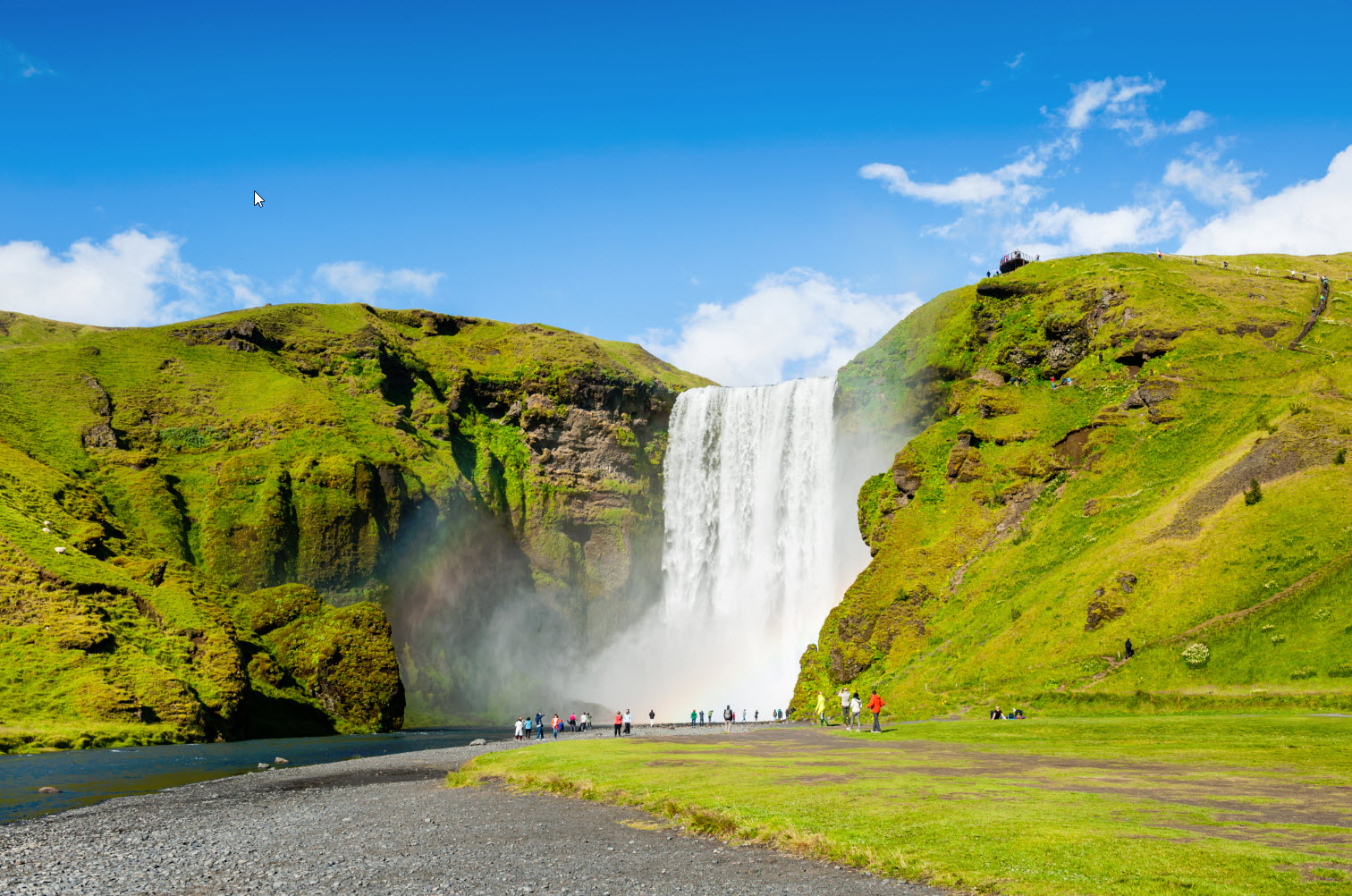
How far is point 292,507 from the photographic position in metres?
99.1

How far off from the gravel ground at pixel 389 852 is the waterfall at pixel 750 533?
66592 mm

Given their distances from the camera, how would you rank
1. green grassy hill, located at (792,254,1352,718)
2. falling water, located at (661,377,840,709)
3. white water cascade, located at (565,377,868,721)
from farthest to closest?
falling water, located at (661,377,840,709) < white water cascade, located at (565,377,868,721) < green grassy hill, located at (792,254,1352,718)

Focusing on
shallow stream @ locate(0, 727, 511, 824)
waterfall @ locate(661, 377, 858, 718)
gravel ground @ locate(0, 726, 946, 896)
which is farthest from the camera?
waterfall @ locate(661, 377, 858, 718)

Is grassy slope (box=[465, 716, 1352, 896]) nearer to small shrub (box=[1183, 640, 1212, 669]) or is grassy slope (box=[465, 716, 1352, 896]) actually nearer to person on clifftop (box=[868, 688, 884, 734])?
person on clifftop (box=[868, 688, 884, 734])

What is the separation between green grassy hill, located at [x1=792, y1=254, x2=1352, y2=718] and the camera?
151 feet

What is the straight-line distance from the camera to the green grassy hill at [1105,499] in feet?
151

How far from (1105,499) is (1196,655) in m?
21.7

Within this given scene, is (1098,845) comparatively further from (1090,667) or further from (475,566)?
(475,566)

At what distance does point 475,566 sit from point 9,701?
64.5m

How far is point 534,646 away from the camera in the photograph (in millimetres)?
119000

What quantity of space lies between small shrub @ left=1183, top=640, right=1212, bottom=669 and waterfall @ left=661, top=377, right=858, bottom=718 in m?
47.2

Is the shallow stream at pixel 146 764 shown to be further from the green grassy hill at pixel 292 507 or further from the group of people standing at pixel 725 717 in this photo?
the group of people standing at pixel 725 717

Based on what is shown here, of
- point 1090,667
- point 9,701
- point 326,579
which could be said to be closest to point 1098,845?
point 1090,667

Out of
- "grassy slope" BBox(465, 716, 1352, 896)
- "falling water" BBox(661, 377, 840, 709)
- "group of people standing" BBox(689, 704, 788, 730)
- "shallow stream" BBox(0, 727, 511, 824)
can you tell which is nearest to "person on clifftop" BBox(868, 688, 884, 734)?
"grassy slope" BBox(465, 716, 1352, 896)
